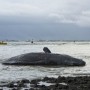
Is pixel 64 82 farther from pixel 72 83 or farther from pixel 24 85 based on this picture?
pixel 24 85

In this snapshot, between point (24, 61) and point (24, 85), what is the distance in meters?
14.9

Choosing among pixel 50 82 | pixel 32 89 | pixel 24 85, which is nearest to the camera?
pixel 32 89

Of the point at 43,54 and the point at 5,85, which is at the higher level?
the point at 43,54

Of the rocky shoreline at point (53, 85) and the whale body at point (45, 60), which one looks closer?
the rocky shoreline at point (53, 85)

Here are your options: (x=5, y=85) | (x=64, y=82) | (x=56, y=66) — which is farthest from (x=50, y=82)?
(x=56, y=66)

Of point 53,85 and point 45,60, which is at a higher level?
point 45,60

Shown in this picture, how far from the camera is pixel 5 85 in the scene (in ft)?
62.5

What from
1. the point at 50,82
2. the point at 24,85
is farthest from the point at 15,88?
the point at 50,82

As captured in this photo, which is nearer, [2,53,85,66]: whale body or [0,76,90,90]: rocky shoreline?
[0,76,90,90]: rocky shoreline

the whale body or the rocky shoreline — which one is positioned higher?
the whale body

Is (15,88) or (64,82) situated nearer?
(15,88)

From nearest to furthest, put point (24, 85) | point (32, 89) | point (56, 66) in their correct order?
point (32, 89) < point (24, 85) < point (56, 66)

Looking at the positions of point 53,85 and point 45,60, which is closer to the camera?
point 53,85

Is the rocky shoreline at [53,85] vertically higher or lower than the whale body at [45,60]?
lower
